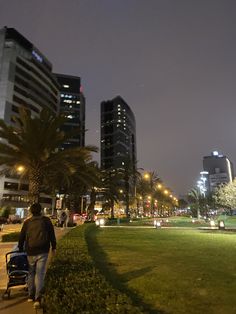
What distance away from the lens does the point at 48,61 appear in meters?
107

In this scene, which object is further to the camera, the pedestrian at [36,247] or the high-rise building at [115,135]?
the high-rise building at [115,135]

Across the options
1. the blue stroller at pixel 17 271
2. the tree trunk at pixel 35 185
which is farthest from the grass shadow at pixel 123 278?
the tree trunk at pixel 35 185

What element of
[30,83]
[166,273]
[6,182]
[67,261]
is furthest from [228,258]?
[30,83]

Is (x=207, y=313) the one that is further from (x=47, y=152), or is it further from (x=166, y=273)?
(x=47, y=152)

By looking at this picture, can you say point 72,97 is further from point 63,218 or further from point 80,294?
point 80,294

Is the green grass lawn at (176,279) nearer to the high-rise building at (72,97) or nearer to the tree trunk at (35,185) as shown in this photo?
the tree trunk at (35,185)

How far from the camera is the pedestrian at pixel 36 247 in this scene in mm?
5859

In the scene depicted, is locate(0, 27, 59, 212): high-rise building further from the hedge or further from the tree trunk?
the hedge

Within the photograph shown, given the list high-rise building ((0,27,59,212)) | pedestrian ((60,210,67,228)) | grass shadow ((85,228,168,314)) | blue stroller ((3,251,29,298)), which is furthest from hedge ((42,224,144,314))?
high-rise building ((0,27,59,212))

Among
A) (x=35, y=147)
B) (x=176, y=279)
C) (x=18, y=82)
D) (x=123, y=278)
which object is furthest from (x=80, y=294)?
(x=18, y=82)

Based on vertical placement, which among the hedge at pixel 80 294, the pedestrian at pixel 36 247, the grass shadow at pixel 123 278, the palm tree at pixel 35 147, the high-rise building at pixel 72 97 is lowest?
the grass shadow at pixel 123 278

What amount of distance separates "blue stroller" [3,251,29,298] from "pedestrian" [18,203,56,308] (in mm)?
443

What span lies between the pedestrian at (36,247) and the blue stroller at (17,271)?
443mm

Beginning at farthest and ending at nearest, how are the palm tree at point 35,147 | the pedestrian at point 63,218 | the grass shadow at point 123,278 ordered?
the pedestrian at point 63,218
the palm tree at point 35,147
the grass shadow at point 123,278
